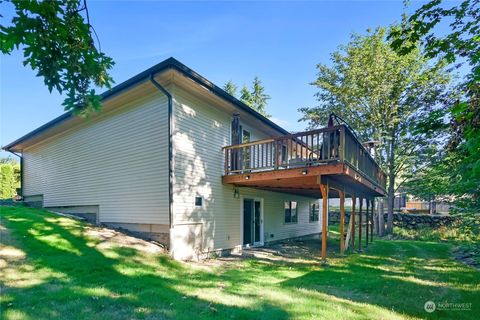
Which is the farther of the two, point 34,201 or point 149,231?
point 34,201

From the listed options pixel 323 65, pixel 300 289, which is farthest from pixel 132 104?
pixel 323 65

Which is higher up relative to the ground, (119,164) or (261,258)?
(119,164)

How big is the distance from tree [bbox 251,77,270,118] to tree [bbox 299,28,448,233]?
1494 centimetres

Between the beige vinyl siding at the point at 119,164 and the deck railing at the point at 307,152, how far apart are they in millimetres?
2706

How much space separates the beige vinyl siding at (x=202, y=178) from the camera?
8.92m

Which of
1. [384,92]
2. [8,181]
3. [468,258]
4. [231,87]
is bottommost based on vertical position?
[468,258]

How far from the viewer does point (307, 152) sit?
9.51 metres

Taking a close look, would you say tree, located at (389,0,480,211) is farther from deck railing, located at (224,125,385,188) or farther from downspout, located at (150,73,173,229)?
downspout, located at (150,73,173,229)

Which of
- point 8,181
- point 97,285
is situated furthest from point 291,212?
point 8,181

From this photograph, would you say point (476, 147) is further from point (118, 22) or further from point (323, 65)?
point (323, 65)

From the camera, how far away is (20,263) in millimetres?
6227

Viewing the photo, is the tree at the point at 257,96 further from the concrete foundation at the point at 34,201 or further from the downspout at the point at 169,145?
the downspout at the point at 169,145

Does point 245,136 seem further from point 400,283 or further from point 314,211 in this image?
point 314,211

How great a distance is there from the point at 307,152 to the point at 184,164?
149 inches
